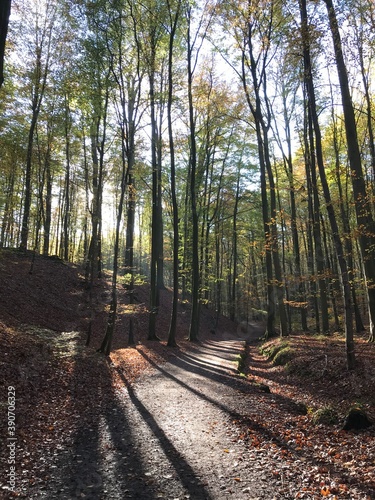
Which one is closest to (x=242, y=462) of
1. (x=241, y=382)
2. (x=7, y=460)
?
(x=7, y=460)

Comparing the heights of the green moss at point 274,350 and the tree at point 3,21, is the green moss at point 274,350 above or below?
below

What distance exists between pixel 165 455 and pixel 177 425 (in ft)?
4.05

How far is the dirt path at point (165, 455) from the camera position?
12.9 feet

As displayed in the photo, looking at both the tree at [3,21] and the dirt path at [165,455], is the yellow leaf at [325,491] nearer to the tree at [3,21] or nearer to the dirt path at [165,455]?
the dirt path at [165,455]

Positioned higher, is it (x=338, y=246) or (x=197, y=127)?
(x=197, y=127)

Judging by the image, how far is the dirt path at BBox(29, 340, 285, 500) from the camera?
12.9 ft

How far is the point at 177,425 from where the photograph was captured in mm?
6062

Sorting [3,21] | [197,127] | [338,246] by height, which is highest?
[197,127]

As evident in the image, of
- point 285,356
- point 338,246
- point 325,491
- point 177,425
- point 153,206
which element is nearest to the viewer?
point 325,491

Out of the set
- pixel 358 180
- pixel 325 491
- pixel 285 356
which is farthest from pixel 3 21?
pixel 285 356

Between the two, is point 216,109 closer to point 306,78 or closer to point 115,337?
point 306,78

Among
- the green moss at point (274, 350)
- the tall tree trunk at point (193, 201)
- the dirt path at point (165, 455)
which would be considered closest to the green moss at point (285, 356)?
the green moss at point (274, 350)

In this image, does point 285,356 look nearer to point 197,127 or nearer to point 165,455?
point 165,455

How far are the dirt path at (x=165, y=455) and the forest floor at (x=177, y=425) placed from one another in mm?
19
